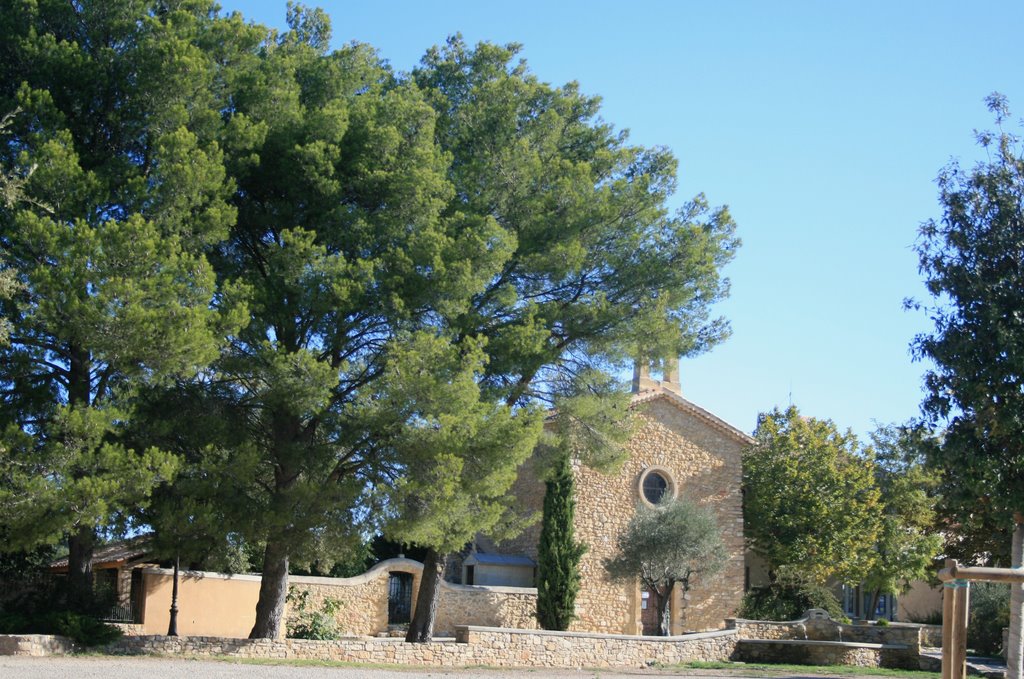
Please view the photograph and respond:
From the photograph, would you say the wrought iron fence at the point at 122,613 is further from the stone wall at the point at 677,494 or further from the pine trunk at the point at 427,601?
the stone wall at the point at 677,494

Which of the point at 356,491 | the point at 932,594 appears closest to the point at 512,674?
the point at 356,491

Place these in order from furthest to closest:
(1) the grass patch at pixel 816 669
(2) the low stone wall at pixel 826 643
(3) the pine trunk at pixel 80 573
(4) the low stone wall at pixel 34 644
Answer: (2) the low stone wall at pixel 826 643
(1) the grass patch at pixel 816 669
(3) the pine trunk at pixel 80 573
(4) the low stone wall at pixel 34 644

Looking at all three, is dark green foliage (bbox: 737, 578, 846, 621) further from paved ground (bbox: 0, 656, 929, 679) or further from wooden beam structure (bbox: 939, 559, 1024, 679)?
wooden beam structure (bbox: 939, 559, 1024, 679)

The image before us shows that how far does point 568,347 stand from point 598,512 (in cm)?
931

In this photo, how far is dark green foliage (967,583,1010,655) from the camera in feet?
103

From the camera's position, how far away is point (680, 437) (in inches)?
1318

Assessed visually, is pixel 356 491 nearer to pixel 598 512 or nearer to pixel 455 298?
pixel 455 298

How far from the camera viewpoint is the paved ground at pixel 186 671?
48.5ft

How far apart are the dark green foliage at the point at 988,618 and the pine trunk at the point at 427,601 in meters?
17.1

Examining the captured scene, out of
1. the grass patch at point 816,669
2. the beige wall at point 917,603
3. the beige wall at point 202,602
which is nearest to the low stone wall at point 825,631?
the grass patch at point 816,669

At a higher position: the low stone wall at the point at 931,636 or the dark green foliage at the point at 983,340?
the dark green foliage at the point at 983,340

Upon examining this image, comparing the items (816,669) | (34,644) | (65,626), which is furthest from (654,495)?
(34,644)

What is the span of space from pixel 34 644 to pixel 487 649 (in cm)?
869

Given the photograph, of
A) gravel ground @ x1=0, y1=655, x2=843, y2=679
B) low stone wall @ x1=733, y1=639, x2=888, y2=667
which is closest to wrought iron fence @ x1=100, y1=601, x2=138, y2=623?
gravel ground @ x1=0, y1=655, x2=843, y2=679
